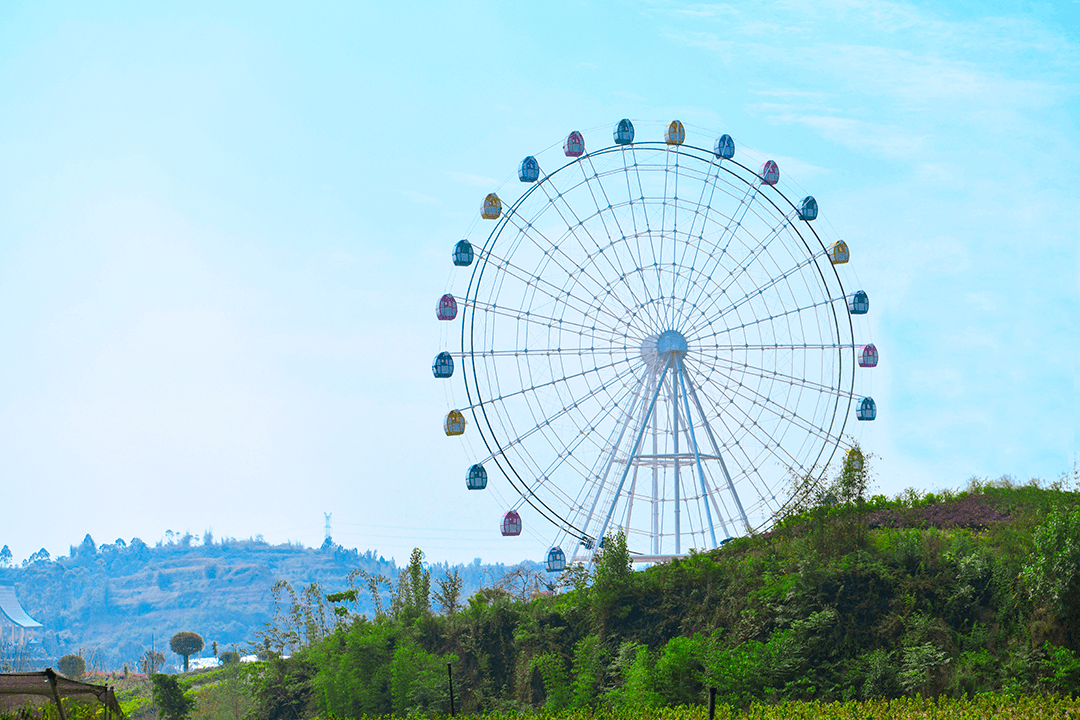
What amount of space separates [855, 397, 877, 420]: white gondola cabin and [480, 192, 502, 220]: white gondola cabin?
44.3ft

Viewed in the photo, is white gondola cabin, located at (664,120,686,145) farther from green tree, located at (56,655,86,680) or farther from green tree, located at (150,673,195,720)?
green tree, located at (56,655,86,680)

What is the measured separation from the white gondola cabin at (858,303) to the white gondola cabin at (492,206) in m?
12.1

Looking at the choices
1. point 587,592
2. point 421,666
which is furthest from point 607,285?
point 421,666

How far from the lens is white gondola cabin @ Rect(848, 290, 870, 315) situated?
35.9 m

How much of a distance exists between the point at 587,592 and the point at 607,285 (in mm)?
12128

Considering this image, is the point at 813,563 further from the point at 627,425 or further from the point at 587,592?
the point at 627,425

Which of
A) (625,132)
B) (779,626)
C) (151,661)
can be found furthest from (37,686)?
(151,661)

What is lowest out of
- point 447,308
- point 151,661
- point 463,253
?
point 151,661

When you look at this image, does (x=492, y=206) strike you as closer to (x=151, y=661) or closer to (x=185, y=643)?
(x=151, y=661)

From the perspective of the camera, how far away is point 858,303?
35938mm

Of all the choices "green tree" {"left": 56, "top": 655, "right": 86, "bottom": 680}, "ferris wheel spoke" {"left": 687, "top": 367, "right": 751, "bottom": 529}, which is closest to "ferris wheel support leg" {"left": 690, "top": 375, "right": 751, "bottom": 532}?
"ferris wheel spoke" {"left": 687, "top": 367, "right": 751, "bottom": 529}

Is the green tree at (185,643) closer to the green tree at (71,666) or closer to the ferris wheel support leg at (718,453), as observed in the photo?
the green tree at (71,666)

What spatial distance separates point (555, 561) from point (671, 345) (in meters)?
7.92

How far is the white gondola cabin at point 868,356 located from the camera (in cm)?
3594
